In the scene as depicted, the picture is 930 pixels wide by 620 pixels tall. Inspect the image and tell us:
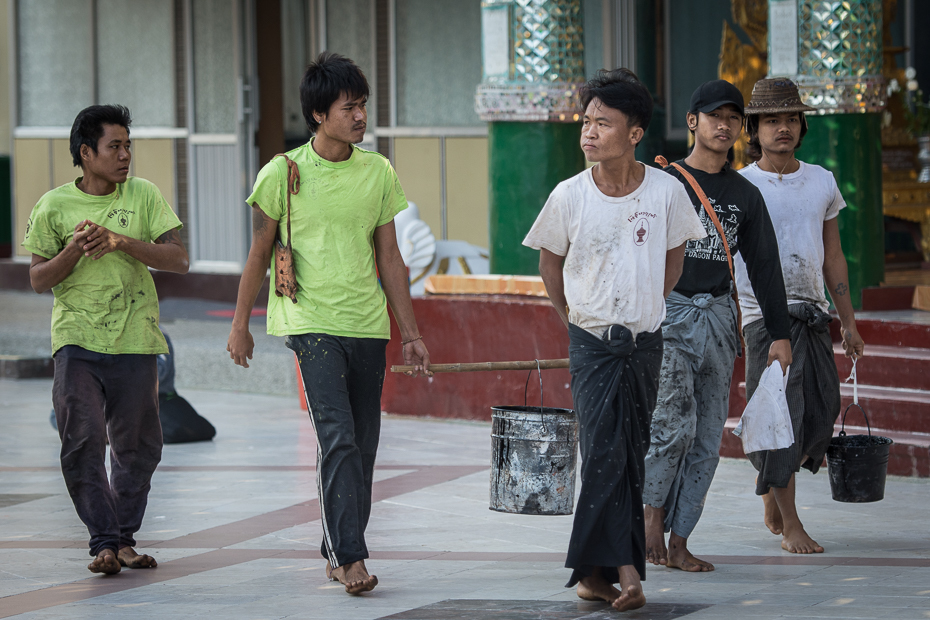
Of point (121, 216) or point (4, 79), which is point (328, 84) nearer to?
point (121, 216)

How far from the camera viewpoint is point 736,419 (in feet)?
27.3

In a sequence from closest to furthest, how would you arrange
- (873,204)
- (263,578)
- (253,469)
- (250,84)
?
(263,578) < (253,469) < (873,204) < (250,84)

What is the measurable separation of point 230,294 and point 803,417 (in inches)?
378

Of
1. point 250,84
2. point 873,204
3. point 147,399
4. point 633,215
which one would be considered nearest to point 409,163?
point 250,84

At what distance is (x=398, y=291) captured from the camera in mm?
5430

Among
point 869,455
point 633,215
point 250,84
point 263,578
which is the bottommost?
point 263,578

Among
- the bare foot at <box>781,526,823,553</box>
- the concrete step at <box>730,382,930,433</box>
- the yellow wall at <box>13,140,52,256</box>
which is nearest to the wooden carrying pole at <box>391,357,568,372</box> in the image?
the bare foot at <box>781,526,823,553</box>

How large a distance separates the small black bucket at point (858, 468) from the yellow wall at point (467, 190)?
7.21 meters

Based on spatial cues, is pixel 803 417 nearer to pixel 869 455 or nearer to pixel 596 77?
pixel 869 455

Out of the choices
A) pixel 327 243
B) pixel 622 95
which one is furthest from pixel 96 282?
pixel 622 95

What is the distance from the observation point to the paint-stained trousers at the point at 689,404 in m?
5.47

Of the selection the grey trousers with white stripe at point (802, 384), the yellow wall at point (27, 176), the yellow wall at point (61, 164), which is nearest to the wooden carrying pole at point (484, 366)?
the grey trousers with white stripe at point (802, 384)

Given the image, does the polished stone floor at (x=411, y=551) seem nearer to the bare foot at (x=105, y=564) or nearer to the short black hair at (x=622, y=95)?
the bare foot at (x=105, y=564)

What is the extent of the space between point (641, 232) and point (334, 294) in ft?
3.82
